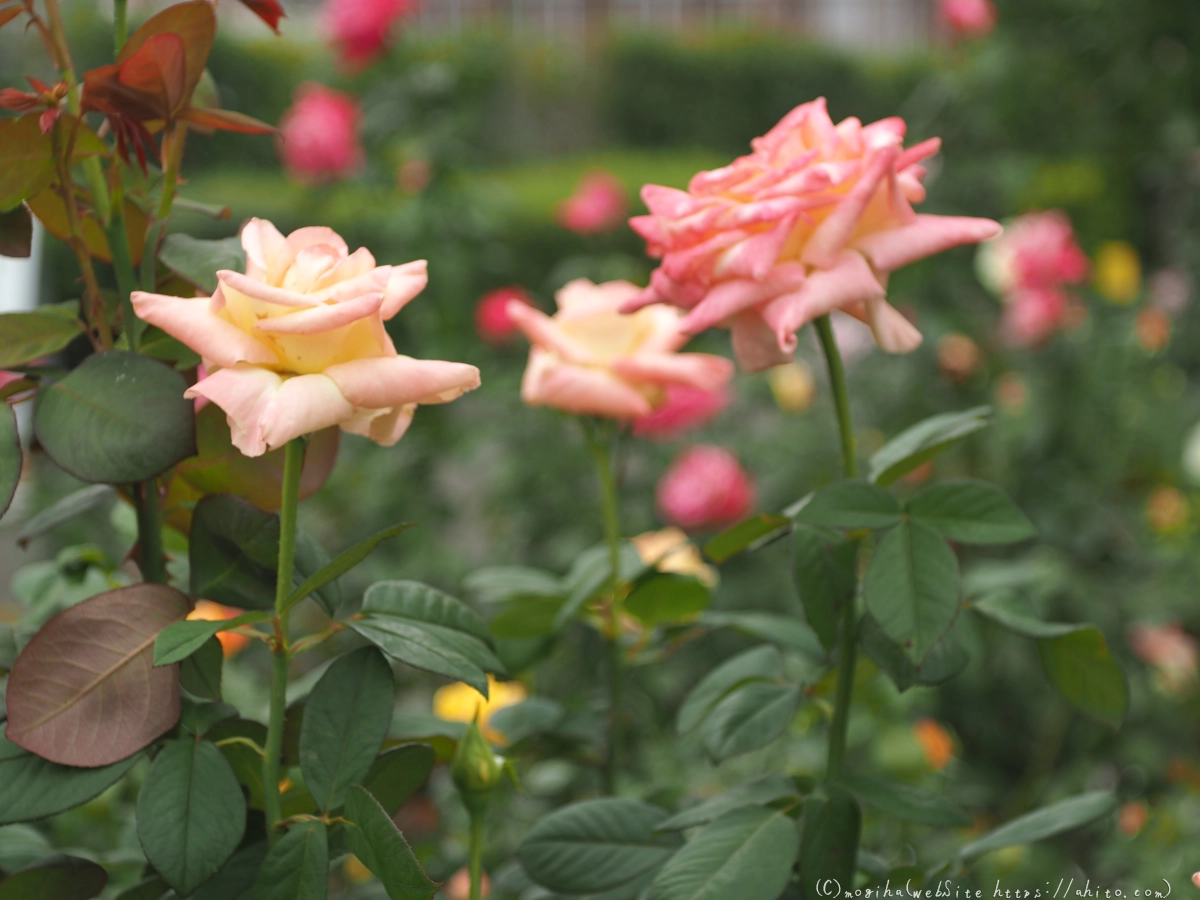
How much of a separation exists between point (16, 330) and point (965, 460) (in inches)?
59.7

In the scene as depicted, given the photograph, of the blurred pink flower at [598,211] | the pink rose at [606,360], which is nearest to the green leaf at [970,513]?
the pink rose at [606,360]

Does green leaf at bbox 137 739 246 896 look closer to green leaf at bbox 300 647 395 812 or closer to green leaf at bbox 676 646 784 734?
green leaf at bbox 300 647 395 812

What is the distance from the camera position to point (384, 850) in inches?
14.0

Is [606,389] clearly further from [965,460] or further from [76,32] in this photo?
[76,32]

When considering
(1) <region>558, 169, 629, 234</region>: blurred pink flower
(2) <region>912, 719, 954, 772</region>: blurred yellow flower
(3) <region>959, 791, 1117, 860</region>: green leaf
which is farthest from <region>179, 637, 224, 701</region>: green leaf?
(1) <region>558, 169, 629, 234</region>: blurred pink flower

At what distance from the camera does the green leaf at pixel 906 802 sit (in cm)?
47

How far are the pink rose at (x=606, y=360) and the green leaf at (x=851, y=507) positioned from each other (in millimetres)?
215

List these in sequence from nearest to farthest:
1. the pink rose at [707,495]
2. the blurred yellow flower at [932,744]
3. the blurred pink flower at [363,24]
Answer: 1. the blurred yellow flower at [932,744]
2. the pink rose at [707,495]
3. the blurred pink flower at [363,24]

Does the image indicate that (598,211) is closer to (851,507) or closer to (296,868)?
(851,507)

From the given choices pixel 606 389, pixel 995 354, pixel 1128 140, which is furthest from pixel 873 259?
pixel 1128 140

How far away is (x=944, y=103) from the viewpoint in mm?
2021

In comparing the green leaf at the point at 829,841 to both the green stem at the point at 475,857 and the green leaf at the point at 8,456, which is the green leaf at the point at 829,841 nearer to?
the green stem at the point at 475,857

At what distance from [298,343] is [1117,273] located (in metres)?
2.30

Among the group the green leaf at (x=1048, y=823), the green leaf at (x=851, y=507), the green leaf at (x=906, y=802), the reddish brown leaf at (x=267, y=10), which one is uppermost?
the reddish brown leaf at (x=267, y=10)
